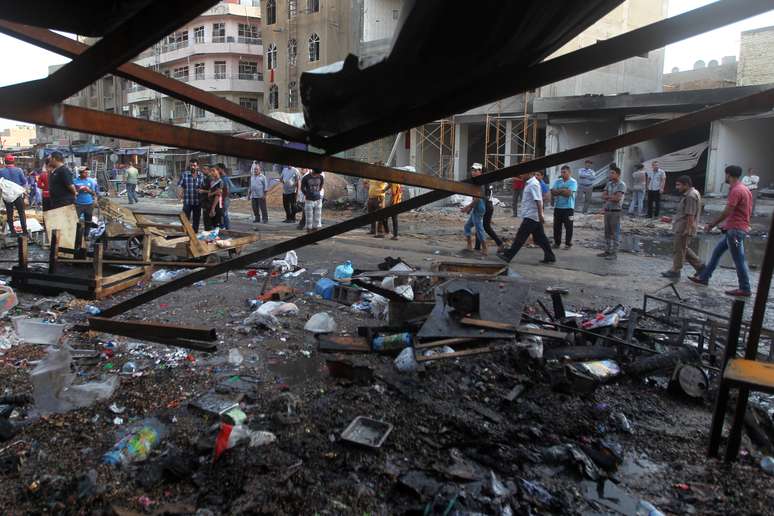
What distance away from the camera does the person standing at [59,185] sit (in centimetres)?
937

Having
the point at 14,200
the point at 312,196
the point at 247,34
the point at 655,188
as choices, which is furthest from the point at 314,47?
the point at 14,200

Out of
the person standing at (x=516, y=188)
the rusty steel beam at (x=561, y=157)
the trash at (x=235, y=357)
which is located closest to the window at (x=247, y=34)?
the person standing at (x=516, y=188)

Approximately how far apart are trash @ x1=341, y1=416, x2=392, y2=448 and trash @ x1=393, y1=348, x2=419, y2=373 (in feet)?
3.00

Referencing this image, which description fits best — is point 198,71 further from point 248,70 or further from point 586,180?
point 586,180

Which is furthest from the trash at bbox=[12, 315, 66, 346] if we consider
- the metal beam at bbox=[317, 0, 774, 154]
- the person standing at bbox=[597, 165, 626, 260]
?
the person standing at bbox=[597, 165, 626, 260]

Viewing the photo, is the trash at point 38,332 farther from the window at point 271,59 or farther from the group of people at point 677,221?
the window at point 271,59

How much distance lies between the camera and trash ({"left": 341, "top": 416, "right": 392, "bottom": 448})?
3.35 metres

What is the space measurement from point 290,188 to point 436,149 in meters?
16.5

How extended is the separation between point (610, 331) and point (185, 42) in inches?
2239

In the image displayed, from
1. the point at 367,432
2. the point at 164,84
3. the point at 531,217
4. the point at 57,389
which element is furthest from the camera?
the point at 531,217

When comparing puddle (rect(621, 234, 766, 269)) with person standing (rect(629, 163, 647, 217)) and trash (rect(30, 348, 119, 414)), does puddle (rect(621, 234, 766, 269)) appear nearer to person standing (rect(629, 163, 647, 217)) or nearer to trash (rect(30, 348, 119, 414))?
person standing (rect(629, 163, 647, 217))

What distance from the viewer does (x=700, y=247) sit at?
458 inches

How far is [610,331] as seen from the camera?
506 centimetres

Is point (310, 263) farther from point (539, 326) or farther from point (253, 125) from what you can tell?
point (253, 125)
